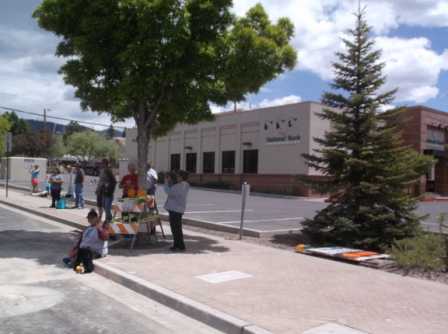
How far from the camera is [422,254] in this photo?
8.05m

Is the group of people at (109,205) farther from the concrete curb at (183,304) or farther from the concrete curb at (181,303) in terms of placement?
the concrete curb at (183,304)

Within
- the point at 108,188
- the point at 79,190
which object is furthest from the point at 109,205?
the point at 79,190

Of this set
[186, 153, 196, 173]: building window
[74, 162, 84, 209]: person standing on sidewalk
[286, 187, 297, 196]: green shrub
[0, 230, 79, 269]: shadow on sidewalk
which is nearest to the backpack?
[0, 230, 79, 269]: shadow on sidewalk

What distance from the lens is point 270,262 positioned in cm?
848

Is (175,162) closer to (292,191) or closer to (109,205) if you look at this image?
(292,191)

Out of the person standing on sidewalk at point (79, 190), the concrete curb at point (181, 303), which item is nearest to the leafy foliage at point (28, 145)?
the person standing on sidewalk at point (79, 190)

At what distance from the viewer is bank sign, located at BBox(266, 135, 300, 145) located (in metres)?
31.0

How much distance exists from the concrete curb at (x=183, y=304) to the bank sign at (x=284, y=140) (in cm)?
2450

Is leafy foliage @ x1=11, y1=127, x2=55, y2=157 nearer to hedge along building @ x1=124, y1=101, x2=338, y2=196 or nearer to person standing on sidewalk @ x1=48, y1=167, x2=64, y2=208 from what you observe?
hedge along building @ x1=124, y1=101, x2=338, y2=196

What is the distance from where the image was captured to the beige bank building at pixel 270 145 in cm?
3055

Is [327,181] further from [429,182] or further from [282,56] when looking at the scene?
[429,182]

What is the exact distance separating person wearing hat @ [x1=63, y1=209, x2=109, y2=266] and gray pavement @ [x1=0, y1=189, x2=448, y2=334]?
26 cm

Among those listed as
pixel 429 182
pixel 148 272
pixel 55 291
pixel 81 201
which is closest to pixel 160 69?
pixel 148 272

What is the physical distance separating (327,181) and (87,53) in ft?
21.2
